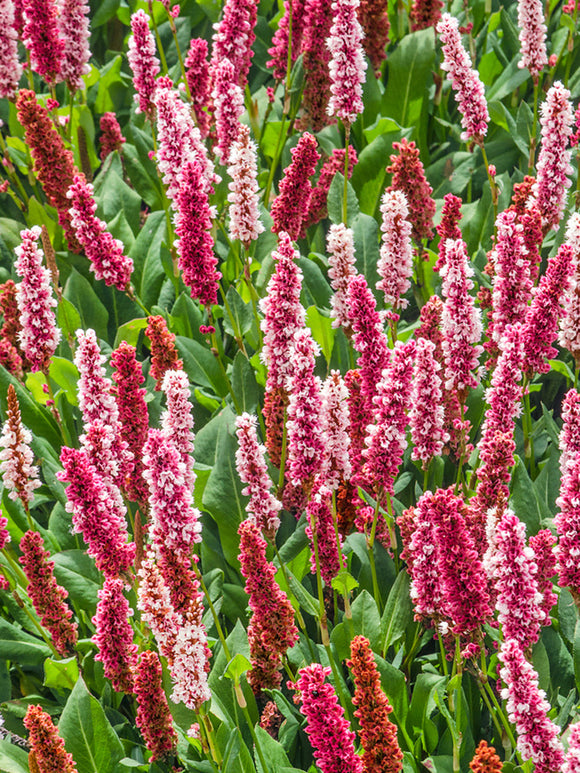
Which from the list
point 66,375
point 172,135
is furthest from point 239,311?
point 172,135

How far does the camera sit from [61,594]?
324cm

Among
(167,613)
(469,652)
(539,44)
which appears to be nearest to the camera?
(167,613)

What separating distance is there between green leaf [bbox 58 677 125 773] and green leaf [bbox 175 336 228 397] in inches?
66.2

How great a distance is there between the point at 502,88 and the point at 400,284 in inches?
103

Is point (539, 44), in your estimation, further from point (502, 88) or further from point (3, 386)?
point (3, 386)

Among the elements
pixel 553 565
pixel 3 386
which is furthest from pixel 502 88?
pixel 553 565

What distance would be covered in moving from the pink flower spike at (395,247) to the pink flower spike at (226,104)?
1.08m

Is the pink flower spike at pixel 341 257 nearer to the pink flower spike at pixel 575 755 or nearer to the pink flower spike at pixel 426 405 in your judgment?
the pink flower spike at pixel 426 405

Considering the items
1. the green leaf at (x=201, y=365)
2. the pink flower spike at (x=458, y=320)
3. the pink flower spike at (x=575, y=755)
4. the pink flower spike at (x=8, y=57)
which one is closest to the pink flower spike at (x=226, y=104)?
the green leaf at (x=201, y=365)

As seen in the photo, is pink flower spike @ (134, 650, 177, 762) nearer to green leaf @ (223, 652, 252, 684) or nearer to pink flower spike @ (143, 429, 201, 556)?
green leaf @ (223, 652, 252, 684)

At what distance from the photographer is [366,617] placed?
3.39 metres

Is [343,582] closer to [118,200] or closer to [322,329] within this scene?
[322,329]

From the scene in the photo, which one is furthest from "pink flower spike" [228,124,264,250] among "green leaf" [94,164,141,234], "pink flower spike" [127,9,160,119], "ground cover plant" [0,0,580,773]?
"green leaf" [94,164,141,234]

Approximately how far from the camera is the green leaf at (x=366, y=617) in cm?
338
